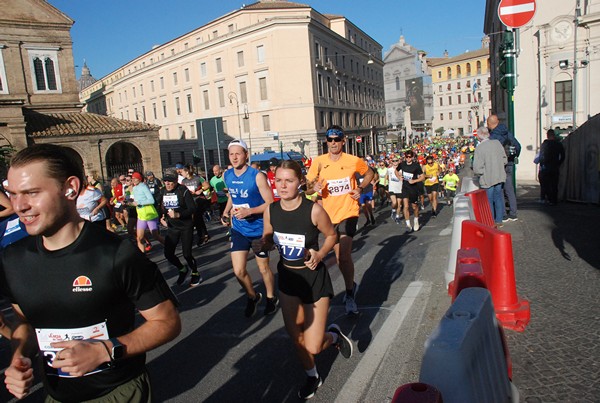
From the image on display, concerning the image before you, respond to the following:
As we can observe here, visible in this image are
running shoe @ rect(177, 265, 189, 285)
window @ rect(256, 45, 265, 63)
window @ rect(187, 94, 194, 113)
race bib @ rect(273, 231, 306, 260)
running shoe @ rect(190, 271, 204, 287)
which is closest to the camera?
race bib @ rect(273, 231, 306, 260)

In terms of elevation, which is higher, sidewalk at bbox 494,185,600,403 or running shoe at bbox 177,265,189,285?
sidewalk at bbox 494,185,600,403

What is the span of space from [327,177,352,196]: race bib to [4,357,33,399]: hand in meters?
3.94

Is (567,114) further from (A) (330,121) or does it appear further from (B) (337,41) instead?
(B) (337,41)

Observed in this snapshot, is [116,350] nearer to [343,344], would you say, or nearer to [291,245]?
[291,245]

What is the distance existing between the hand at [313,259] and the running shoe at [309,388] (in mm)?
905

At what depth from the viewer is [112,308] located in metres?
1.93

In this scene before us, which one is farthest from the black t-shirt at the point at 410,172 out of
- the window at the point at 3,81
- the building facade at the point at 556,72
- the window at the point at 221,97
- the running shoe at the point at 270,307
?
the window at the point at 221,97

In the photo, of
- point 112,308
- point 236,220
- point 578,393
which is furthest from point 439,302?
point 112,308

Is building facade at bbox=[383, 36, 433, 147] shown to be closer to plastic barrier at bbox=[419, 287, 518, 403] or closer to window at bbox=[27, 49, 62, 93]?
window at bbox=[27, 49, 62, 93]

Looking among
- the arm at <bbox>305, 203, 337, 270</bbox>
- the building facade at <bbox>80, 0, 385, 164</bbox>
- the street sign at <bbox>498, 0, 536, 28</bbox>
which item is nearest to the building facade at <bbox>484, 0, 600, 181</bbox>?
the building facade at <bbox>80, 0, 385, 164</bbox>

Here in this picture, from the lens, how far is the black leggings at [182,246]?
7137 millimetres

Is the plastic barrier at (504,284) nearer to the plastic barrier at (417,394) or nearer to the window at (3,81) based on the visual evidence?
the plastic barrier at (417,394)

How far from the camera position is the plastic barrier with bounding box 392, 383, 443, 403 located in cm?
172

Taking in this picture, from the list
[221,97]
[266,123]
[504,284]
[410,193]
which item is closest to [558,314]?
[504,284]
